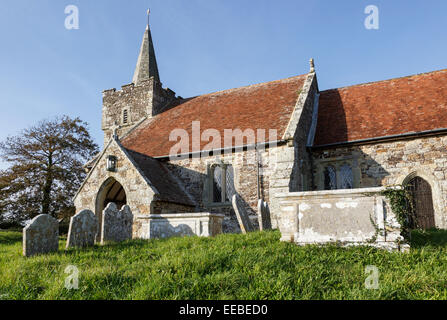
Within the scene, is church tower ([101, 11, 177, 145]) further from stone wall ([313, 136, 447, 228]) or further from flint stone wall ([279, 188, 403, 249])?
flint stone wall ([279, 188, 403, 249])

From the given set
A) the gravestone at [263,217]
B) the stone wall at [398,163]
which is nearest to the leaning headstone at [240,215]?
the gravestone at [263,217]

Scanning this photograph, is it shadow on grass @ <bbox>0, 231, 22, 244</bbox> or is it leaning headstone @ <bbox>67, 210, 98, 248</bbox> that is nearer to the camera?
leaning headstone @ <bbox>67, 210, 98, 248</bbox>

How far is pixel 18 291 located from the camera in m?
4.55

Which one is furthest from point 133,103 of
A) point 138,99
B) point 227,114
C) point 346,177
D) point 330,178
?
point 346,177

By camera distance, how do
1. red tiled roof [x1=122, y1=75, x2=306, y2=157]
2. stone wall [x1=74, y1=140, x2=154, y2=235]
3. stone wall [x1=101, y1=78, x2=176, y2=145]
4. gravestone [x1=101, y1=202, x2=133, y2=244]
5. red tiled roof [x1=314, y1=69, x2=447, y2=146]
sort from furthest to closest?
1. stone wall [x1=101, y1=78, x2=176, y2=145]
2. red tiled roof [x1=122, y1=75, x2=306, y2=157]
3. red tiled roof [x1=314, y1=69, x2=447, y2=146]
4. stone wall [x1=74, y1=140, x2=154, y2=235]
5. gravestone [x1=101, y1=202, x2=133, y2=244]

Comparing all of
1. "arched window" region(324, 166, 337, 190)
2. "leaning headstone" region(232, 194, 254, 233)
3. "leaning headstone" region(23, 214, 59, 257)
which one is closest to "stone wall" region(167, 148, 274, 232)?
"arched window" region(324, 166, 337, 190)

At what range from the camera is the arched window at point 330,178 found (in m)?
14.2

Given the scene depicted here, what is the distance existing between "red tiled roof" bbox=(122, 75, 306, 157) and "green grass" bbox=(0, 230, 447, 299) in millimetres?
7858

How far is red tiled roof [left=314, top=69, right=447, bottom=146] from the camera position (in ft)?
43.5

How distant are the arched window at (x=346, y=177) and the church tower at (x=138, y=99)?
11.9 metres

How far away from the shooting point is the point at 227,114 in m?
16.7

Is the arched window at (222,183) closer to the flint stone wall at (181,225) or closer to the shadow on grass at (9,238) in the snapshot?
the flint stone wall at (181,225)

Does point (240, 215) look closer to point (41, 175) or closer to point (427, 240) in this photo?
point (427, 240)
